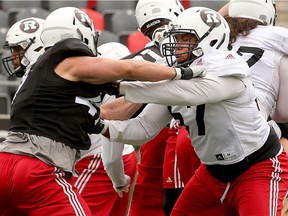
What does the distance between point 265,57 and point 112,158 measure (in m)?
1.23

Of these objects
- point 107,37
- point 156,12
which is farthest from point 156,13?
point 107,37

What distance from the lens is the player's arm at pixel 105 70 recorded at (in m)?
5.71

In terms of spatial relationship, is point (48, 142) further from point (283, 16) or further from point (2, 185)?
point (283, 16)

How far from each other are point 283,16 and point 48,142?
308 inches

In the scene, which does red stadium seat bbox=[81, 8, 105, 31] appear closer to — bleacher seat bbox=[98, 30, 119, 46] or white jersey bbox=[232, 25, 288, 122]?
bleacher seat bbox=[98, 30, 119, 46]

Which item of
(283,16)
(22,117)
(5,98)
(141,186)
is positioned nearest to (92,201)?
(141,186)

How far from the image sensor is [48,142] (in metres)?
5.80

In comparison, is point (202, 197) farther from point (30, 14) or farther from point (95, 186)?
point (30, 14)

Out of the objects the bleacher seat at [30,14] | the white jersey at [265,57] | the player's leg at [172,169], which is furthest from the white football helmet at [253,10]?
A: the bleacher seat at [30,14]

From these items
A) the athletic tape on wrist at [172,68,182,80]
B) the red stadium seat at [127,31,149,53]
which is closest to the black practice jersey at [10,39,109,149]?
the athletic tape on wrist at [172,68,182,80]

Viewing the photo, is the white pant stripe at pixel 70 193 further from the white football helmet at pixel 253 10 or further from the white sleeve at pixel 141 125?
the white football helmet at pixel 253 10

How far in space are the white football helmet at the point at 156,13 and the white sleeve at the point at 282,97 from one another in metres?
1.19

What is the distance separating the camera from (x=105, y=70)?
18.7ft

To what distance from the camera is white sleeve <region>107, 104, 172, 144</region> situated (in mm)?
6391
